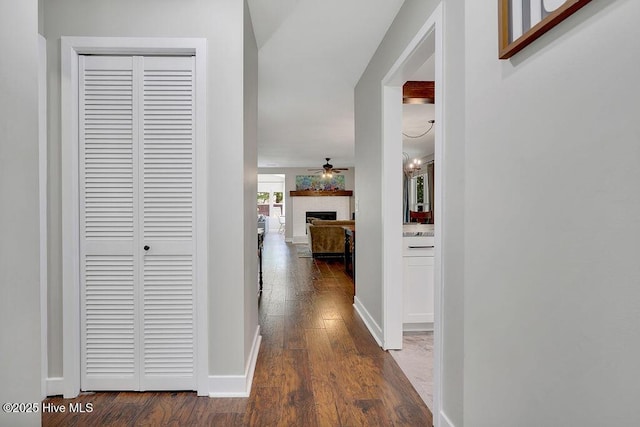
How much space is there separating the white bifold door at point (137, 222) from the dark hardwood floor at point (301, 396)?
18 centimetres

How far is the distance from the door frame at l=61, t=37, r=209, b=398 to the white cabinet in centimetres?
173

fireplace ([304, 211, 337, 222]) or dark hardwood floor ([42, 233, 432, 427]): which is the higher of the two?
fireplace ([304, 211, 337, 222])

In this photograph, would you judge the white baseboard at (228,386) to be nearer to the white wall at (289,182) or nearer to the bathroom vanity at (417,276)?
the bathroom vanity at (417,276)

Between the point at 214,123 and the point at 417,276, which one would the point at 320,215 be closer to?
the point at 417,276

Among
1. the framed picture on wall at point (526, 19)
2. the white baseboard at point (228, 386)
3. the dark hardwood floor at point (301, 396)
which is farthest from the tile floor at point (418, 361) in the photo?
the framed picture on wall at point (526, 19)

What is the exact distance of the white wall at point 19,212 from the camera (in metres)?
0.90

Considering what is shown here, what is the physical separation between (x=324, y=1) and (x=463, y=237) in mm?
1888

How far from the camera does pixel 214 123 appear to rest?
218 cm

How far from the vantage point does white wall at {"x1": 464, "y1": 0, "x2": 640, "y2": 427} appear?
2.51 ft

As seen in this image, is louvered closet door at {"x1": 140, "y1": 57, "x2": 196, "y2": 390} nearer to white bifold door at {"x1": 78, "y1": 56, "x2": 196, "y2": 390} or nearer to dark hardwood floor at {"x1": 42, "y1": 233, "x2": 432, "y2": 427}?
white bifold door at {"x1": 78, "y1": 56, "x2": 196, "y2": 390}

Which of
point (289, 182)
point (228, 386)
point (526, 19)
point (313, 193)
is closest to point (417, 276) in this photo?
point (228, 386)

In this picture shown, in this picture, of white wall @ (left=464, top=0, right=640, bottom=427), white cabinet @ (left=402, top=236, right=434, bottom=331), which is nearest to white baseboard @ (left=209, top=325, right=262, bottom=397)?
white wall @ (left=464, top=0, right=640, bottom=427)

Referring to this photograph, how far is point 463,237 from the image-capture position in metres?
1.64

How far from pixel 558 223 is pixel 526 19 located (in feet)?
1.96
